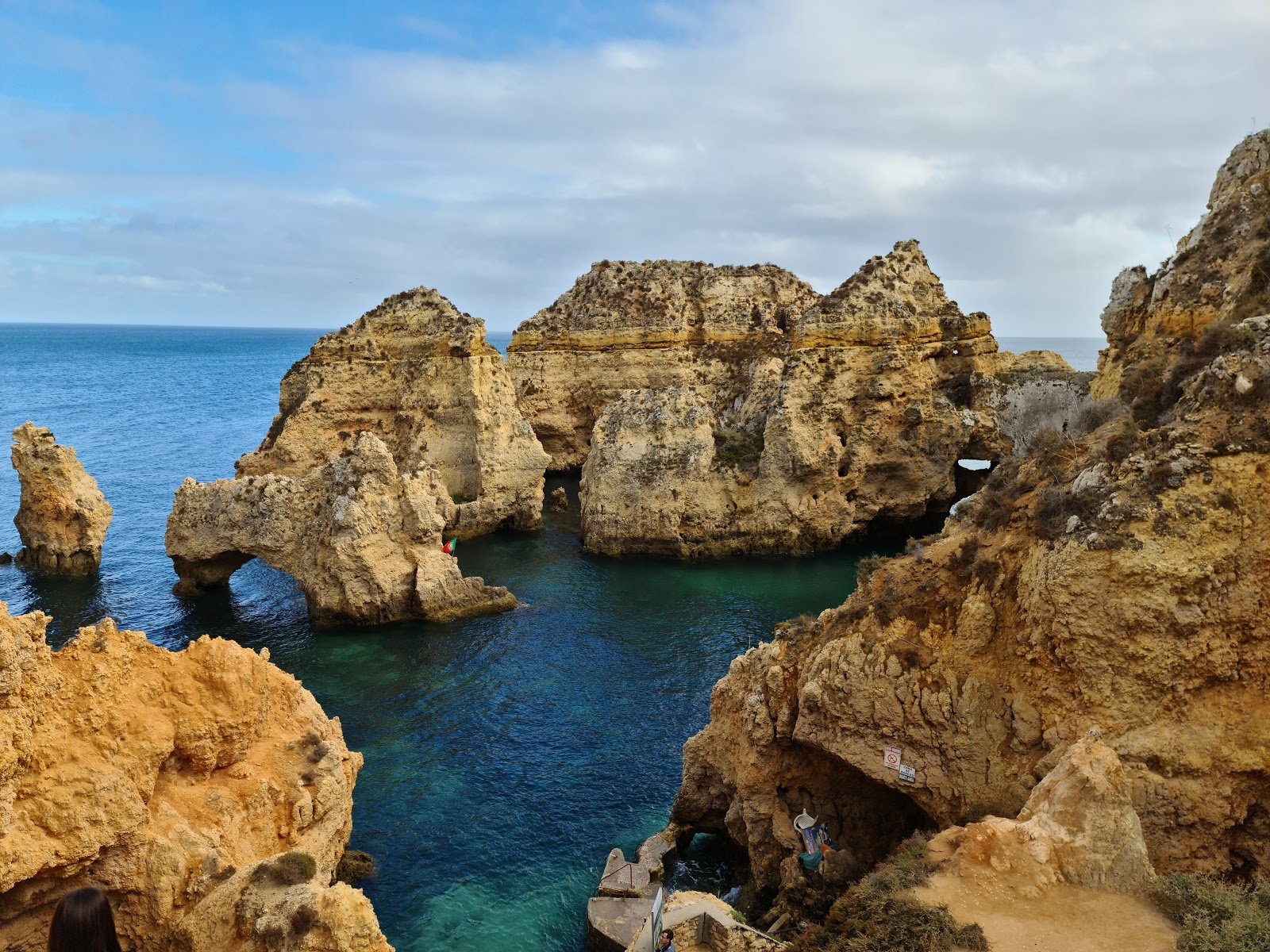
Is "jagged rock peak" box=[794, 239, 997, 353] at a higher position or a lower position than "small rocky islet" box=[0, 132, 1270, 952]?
higher

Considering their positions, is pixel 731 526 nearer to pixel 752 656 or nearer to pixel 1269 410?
pixel 752 656

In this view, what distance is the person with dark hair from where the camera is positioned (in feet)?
22.5

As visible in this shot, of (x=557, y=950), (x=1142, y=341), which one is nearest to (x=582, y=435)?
(x=1142, y=341)

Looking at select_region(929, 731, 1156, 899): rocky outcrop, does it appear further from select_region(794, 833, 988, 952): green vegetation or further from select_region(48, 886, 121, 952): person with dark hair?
select_region(48, 886, 121, 952): person with dark hair

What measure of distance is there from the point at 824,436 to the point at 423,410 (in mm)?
19476

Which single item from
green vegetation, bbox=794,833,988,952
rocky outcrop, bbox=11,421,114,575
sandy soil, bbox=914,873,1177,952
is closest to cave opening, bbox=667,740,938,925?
green vegetation, bbox=794,833,988,952

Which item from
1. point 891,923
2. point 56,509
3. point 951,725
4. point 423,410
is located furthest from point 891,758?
point 56,509

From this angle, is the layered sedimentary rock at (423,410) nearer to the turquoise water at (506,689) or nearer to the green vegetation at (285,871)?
the turquoise water at (506,689)

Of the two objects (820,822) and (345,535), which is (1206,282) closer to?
(820,822)

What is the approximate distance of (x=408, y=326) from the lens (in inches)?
1799

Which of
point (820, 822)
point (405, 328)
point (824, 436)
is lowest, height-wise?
point (820, 822)

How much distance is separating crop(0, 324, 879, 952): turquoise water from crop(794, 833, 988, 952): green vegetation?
6472mm

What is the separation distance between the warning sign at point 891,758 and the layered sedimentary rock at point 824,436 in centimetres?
2464

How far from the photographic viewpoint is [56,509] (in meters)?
35.9
